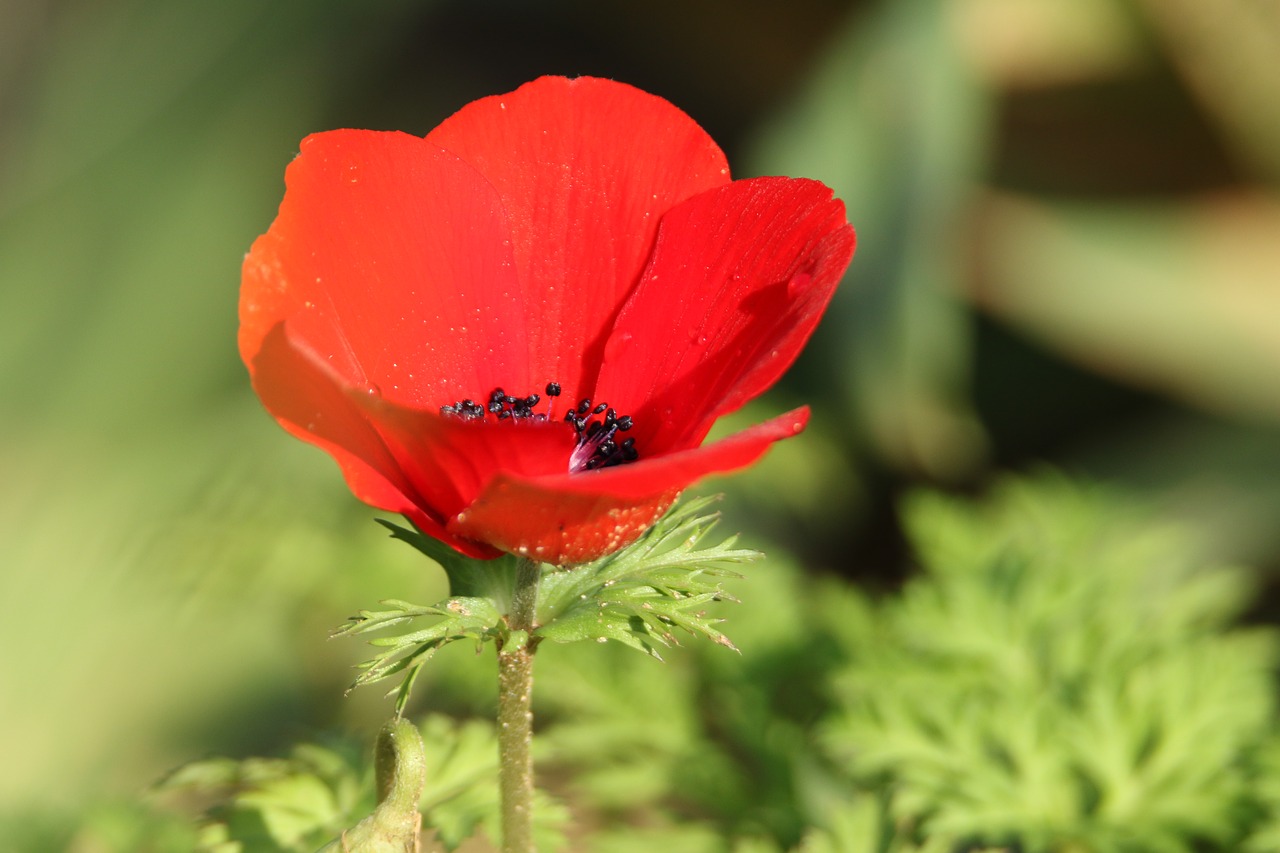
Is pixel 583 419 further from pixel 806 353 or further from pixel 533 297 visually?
pixel 806 353

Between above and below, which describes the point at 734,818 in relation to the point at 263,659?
below

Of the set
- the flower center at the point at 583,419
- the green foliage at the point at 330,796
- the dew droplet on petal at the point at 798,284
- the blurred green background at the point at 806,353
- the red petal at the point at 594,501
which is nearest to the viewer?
the red petal at the point at 594,501

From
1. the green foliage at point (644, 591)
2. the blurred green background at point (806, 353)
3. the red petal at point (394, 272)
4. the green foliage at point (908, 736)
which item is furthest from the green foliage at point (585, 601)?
the blurred green background at point (806, 353)

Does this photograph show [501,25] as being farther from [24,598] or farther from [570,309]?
[570,309]

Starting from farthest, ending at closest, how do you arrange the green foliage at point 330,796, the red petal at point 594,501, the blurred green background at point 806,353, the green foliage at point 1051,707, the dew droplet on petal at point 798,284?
the blurred green background at point 806,353
the green foliage at point 1051,707
the green foliage at point 330,796
the dew droplet on petal at point 798,284
the red petal at point 594,501

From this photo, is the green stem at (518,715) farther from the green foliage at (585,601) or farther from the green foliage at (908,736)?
the green foliage at (908,736)

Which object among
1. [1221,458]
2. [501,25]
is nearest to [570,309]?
[1221,458]
